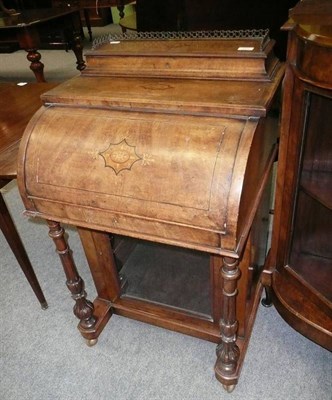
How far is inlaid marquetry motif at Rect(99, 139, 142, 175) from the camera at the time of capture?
983 millimetres

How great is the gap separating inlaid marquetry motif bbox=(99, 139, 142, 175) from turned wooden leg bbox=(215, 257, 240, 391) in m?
0.37

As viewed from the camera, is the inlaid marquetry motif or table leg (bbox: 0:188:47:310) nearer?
the inlaid marquetry motif

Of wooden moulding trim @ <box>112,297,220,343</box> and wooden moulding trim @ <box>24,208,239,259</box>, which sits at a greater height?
wooden moulding trim @ <box>24,208,239,259</box>

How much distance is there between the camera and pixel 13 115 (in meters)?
1.71

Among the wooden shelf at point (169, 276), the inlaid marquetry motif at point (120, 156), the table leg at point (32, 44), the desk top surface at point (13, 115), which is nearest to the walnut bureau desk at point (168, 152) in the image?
the inlaid marquetry motif at point (120, 156)

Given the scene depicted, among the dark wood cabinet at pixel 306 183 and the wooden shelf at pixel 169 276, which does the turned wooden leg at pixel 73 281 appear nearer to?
the wooden shelf at pixel 169 276

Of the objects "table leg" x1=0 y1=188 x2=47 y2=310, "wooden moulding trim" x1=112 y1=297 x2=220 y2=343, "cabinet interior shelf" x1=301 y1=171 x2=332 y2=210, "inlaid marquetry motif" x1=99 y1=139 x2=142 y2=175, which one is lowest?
"wooden moulding trim" x1=112 y1=297 x2=220 y2=343

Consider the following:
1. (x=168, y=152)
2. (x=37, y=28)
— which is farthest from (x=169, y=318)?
(x=37, y=28)

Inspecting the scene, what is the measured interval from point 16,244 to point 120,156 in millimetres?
855

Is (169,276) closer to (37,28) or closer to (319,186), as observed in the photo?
(319,186)

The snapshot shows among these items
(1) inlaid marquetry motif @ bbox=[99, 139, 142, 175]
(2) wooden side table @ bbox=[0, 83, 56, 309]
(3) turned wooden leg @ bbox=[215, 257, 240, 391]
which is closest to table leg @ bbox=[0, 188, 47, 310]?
(2) wooden side table @ bbox=[0, 83, 56, 309]

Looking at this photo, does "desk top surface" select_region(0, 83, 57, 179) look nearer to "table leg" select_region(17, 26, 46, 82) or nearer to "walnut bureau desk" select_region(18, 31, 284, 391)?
"walnut bureau desk" select_region(18, 31, 284, 391)

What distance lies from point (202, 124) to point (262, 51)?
13.3 inches

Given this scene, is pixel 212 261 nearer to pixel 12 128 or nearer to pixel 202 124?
pixel 202 124
